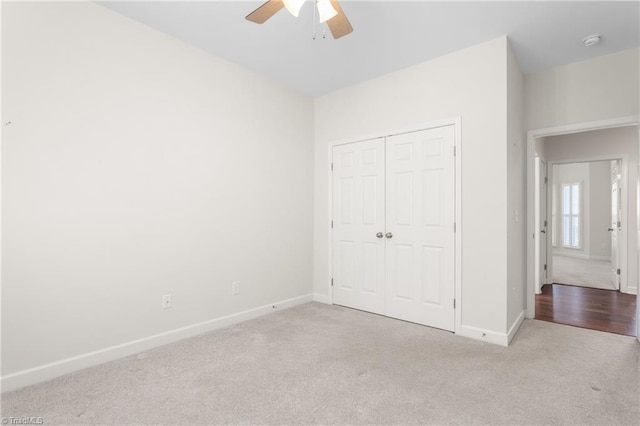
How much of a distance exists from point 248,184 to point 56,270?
6.02ft

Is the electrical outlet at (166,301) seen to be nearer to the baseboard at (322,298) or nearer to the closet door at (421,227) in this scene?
the baseboard at (322,298)

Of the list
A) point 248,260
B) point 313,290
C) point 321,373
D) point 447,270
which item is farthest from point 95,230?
point 447,270

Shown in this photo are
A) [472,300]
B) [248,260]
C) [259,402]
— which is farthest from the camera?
[248,260]

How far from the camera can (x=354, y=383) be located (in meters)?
2.22

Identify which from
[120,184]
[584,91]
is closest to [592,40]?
[584,91]

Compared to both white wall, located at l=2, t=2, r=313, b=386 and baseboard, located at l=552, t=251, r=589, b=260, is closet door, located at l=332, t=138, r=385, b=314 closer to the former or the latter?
white wall, located at l=2, t=2, r=313, b=386

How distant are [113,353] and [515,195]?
152 inches

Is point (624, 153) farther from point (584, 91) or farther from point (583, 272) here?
point (583, 272)

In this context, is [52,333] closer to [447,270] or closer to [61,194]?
[61,194]

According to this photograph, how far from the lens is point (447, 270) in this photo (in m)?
3.27

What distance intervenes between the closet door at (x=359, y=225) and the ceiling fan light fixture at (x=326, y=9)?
1.89 meters

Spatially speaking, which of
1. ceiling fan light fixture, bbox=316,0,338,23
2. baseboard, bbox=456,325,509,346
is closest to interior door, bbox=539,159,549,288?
baseboard, bbox=456,325,509,346

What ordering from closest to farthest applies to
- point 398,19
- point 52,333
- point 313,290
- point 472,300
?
point 52,333 < point 398,19 < point 472,300 < point 313,290

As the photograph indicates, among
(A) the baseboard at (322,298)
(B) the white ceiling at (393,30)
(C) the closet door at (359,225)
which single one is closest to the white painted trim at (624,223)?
(B) the white ceiling at (393,30)
